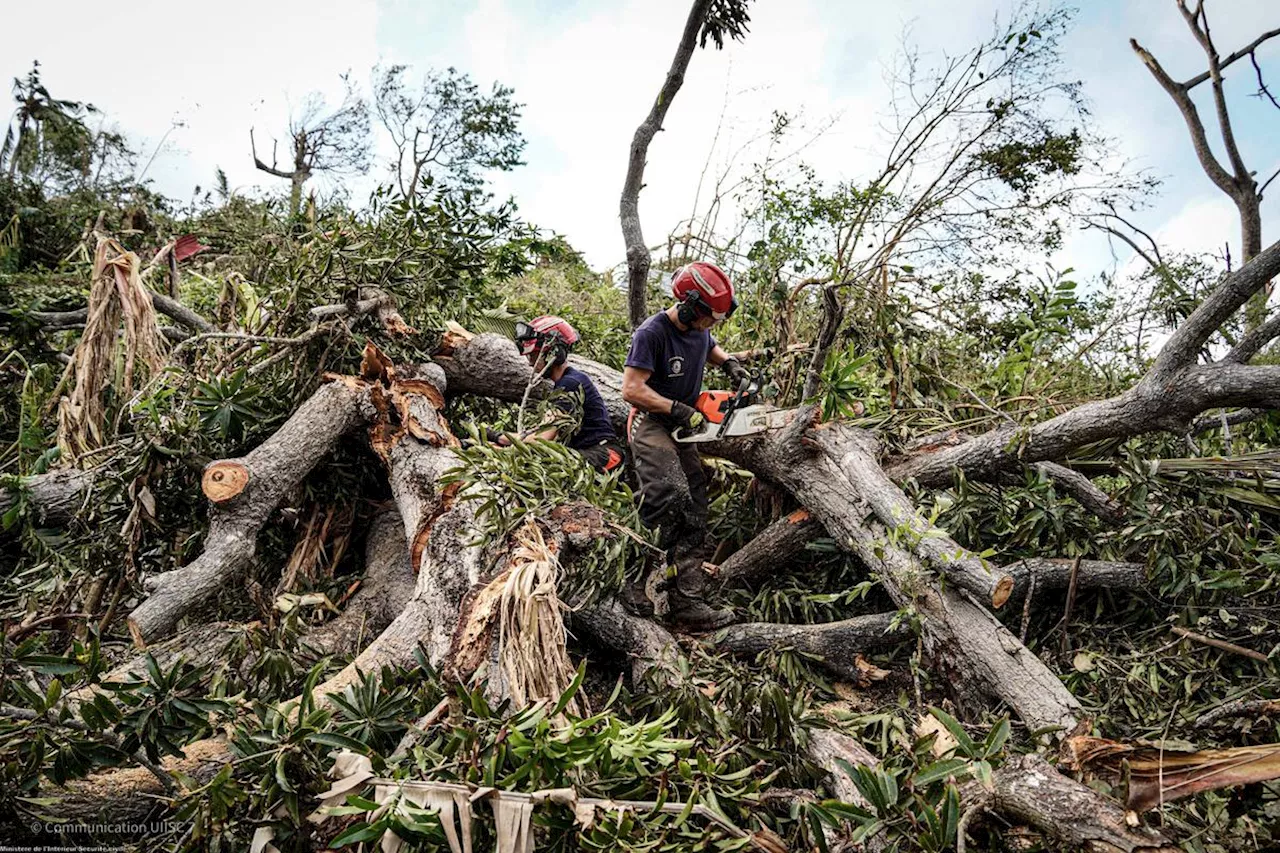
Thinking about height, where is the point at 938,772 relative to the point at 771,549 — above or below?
below

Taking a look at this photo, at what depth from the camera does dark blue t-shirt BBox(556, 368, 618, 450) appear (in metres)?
4.33

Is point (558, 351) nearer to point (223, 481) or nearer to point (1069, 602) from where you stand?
point (223, 481)

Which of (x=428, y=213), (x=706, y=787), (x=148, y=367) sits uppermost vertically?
(x=428, y=213)

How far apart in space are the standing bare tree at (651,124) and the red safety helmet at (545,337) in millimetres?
945

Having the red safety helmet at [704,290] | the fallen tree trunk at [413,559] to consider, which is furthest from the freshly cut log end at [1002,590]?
the fallen tree trunk at [413,559]

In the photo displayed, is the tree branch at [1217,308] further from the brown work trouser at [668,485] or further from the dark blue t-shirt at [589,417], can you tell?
the dark blue t-shirt at [589,417]

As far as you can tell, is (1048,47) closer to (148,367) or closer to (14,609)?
(148,367)

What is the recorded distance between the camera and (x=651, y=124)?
5.44 metres

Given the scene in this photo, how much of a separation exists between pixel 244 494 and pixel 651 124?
3768 mm

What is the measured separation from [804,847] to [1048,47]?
6.66m

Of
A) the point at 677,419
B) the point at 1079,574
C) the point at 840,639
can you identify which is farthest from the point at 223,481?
the point at 1079,574

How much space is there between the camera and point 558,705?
1918mm

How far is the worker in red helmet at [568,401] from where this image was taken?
3838 millimetres

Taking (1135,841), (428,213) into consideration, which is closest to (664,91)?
(428,213)
